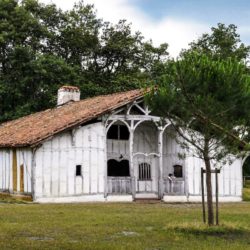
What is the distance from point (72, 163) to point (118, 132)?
430 centimetres

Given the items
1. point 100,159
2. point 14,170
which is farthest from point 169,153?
point 14,170

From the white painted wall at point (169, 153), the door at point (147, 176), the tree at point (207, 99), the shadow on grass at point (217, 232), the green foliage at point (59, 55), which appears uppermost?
the green foliage at point (59, 55)

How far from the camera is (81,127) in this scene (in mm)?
30062

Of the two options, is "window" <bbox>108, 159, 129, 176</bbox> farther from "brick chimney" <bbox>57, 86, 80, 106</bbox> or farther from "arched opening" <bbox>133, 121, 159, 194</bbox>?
"brick chimney" <bbox>57, 86, 80, 106</bbox>

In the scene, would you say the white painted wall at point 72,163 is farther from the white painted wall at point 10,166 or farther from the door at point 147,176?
the door at point 147,176

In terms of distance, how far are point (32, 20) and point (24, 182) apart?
73.2 feet

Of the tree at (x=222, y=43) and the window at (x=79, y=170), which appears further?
the tree at (x=222, y=43)

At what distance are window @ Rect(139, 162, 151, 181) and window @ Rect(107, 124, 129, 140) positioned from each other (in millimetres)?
1985

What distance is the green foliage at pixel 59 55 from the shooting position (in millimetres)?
47406

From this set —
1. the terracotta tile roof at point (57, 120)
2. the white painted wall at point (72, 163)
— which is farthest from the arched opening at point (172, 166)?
the white painted wall at point (72, 163)

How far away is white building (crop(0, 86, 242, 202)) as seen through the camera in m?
29.1

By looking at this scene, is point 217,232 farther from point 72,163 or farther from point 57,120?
point 57,120

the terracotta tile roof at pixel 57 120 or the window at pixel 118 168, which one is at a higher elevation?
the terracotta tile roof at pixel 57 120

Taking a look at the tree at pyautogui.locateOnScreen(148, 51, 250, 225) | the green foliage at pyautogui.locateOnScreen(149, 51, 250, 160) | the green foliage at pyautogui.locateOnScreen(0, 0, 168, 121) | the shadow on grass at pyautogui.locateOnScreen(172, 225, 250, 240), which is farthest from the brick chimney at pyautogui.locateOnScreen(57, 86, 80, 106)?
the shadow on grass at pyautogui.locateOnScreen(172, 225, 250, 240)
